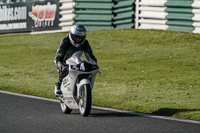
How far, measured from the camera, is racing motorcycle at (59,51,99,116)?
351 inches

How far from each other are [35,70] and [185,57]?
468 cm

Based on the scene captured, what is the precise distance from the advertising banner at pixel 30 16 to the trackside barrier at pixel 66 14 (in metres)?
0.25

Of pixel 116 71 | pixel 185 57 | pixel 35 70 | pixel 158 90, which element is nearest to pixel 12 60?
pixel 35 70

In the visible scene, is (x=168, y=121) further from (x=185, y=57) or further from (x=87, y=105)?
(x=185, y=57)

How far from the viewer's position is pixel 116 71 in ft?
49.6

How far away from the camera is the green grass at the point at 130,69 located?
1102cm

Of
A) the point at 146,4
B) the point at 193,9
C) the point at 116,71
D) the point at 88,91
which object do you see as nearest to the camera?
the point at 88,91

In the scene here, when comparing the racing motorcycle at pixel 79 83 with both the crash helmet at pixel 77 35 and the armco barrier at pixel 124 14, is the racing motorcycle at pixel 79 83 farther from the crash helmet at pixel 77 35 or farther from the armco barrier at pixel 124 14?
the armco barrier at pixel 124 14

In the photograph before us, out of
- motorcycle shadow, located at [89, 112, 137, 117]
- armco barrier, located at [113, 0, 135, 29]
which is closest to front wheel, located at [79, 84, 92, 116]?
motorcycle shadow, located at [89, 112, 137, 117]

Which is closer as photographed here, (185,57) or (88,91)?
(88,91)

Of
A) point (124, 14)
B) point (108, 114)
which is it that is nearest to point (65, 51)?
point (108, 114)

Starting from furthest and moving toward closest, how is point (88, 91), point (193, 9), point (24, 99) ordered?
point (193, 9) < point (24, 99) < point (88, 91)

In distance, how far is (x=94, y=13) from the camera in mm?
23641

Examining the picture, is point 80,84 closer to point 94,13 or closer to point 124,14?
point 124,14
